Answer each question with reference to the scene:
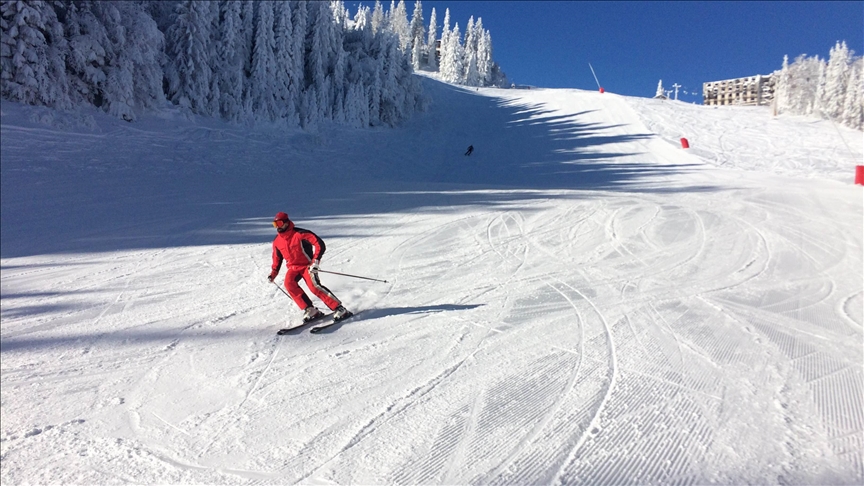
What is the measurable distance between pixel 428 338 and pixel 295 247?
195cm

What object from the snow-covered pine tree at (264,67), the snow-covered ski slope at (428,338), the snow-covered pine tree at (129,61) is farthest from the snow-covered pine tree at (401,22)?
the snow-covered ski slope at (428,338)

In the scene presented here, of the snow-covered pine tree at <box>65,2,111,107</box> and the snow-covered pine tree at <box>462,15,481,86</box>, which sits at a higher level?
the snow-covered pine tree at <box>462,15,481,86</box>

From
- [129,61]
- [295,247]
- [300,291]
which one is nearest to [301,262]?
[295,247]

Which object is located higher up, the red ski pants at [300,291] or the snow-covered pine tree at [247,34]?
the snow-covered pine tree at [247,34]

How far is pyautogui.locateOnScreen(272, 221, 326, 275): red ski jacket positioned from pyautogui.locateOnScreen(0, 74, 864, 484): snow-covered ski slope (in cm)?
77

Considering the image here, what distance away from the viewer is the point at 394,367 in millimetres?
4402

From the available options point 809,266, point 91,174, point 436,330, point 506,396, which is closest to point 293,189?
point 91,174

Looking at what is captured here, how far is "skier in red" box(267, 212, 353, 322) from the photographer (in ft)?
17.5

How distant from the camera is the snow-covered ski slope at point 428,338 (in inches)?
126

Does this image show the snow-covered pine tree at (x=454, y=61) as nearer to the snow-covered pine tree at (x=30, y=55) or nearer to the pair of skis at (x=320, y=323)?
the snow-covered pine tree at (x=30, y=55)

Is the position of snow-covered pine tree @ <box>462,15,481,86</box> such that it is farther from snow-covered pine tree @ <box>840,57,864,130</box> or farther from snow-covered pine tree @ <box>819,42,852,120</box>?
snow-covered pine tree @ <box>840,57,864,130</box>

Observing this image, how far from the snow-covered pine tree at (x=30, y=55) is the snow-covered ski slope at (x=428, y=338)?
2.60 m

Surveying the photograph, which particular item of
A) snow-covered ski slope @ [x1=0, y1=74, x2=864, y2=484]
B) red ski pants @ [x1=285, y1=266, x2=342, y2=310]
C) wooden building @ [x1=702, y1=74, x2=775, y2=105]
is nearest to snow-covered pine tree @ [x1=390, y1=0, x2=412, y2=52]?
snow-covered ski slope @ [x1=0, y1=74, x2=864, y2=484]

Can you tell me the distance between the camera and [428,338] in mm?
5062
